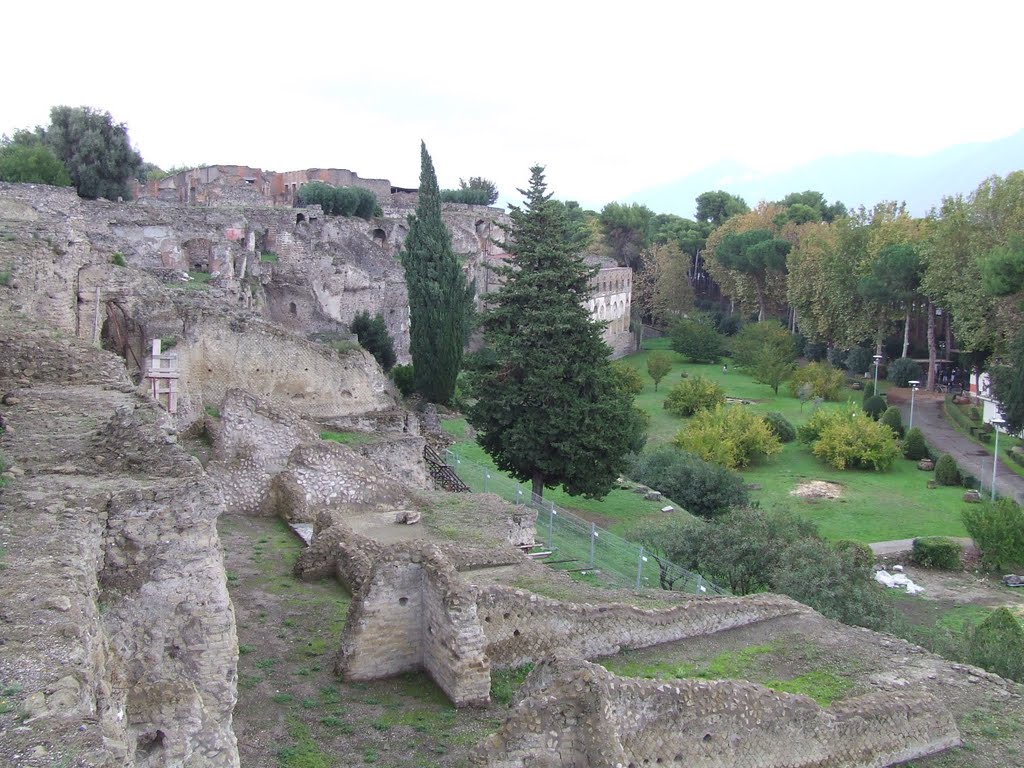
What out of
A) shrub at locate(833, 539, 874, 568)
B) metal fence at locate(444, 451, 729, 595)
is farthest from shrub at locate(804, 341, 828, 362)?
metal fence at locate(444, 451, 729, 595)

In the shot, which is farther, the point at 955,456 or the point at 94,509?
the point at 955,456

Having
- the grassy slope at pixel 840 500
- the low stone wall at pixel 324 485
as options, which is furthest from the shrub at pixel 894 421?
the low stone wall at pixel 324 485

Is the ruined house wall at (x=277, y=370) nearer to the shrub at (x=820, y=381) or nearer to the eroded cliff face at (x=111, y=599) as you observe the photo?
the eroded cliff face at (x=111, y=599)

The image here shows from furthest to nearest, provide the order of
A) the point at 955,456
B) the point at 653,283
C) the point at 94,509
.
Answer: the point at 653,283
the point at 955,456
the point at 94,509

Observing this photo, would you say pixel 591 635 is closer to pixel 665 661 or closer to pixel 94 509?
pixel 665 661

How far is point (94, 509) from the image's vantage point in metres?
5.95

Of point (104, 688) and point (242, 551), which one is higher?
point (104, 688)

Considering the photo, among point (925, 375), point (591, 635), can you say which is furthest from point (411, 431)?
point (925, 375)

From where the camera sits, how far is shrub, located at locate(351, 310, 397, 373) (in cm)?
3256

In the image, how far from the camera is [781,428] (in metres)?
37.2

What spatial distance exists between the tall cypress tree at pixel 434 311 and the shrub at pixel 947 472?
16.5m

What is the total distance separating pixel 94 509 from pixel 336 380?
14362 mm

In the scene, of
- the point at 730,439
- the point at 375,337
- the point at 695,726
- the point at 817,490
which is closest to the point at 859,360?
the point at 730,439

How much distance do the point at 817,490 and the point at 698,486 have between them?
593 centimetres
